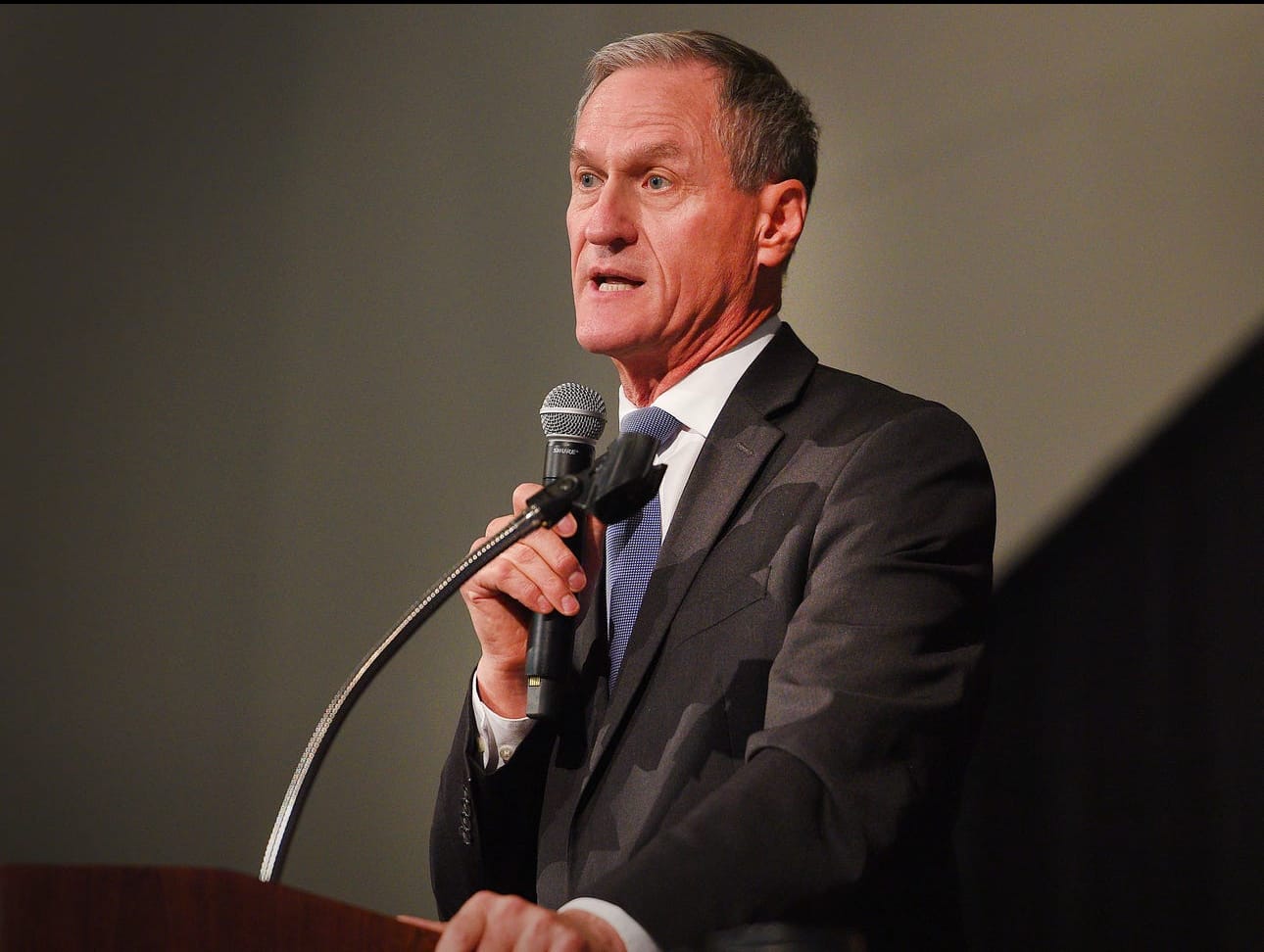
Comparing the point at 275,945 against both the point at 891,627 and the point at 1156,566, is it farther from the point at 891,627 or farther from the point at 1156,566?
the point at 1156,566

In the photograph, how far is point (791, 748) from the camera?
4.18 ft

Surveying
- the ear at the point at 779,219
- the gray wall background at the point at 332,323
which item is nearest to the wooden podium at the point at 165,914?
the ear at the point at 779,219

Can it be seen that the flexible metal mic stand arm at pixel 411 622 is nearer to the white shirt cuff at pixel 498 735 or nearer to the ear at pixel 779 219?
the white shirt cuff at pixel 498 735

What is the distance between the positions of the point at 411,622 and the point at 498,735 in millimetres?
411

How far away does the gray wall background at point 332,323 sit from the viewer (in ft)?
7.82

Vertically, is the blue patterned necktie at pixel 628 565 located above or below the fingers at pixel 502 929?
above

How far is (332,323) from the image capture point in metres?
2.86

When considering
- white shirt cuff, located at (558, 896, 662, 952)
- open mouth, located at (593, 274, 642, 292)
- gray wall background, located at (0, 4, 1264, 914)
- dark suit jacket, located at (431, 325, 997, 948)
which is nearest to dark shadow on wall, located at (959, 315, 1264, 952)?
gray wall background, located at (0, 4, 1264, 914)

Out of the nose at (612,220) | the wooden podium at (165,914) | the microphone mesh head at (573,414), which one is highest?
the nose at (612,220)

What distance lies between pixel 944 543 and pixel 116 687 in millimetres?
1807

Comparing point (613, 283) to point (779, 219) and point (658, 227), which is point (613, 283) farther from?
point (779, 219)

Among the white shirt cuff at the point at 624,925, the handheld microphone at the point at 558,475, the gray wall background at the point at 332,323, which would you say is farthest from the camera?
the gray wall background at the point at 332,323

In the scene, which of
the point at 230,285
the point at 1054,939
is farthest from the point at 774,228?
the point at 230,285

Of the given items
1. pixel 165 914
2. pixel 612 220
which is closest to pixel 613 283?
pixel 612 220
